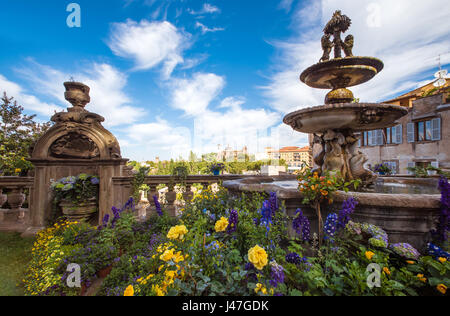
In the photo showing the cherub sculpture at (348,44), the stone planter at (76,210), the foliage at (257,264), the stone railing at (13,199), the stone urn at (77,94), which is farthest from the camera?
the stone railing at (13,199)

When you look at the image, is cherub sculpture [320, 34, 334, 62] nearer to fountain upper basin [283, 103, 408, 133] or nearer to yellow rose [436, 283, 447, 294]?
fountain upper basin [283, 103, 408, 133]

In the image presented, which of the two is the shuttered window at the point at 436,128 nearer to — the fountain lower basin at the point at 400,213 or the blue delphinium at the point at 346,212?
the fountain lower basin at the point at 400,213

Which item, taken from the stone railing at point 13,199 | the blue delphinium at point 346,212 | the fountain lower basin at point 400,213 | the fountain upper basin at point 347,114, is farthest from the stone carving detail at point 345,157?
the stone railing at point 13,199

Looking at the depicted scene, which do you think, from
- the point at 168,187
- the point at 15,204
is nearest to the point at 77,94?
the point at 168,187

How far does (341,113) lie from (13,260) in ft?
20.0

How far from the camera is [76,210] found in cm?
430

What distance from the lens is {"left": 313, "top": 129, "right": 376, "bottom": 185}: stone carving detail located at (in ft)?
11.3

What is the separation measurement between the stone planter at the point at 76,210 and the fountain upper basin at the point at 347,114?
511cm

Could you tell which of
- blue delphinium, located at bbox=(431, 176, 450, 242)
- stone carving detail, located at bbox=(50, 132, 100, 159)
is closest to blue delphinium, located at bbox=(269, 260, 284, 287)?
blue delphinium, located at bbox=(431, 176, 450, 242)

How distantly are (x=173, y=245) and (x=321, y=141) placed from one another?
3.40 m

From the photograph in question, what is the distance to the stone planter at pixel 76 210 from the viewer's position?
428cm

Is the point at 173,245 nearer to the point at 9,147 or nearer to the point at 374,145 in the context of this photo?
the point at 9,147

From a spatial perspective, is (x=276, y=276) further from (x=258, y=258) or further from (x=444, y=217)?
(x=444, y=217)
